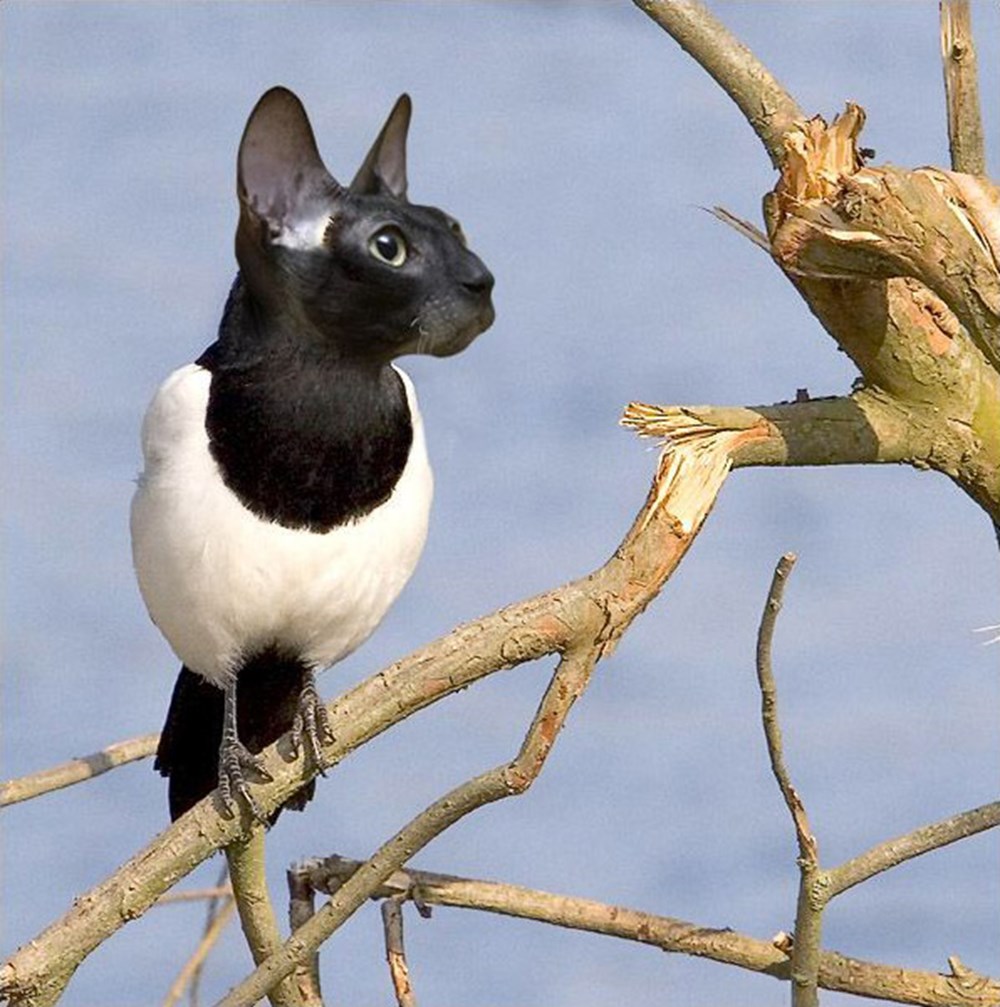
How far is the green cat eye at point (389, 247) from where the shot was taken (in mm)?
1410

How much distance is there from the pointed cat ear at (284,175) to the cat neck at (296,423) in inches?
3.1

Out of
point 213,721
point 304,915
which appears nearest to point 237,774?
point 304,915

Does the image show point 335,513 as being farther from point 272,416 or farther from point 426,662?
point 426,662

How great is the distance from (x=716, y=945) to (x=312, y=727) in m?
0.33

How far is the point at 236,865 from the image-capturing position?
1.47 metres

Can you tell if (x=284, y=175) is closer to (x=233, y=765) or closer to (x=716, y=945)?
(x=233, y=765)

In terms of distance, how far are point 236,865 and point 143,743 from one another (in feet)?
0.99

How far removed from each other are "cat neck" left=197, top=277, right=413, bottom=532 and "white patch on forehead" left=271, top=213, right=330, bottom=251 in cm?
7

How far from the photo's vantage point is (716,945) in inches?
54.9

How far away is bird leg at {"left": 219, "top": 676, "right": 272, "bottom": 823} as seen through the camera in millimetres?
1411

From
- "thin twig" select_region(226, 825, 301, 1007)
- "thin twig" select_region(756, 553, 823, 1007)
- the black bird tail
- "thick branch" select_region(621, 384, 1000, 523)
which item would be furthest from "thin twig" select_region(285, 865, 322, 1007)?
"thick branch" select_region(621, 384, 1000, 523)

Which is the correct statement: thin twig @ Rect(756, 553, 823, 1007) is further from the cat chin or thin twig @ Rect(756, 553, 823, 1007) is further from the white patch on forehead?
the white patch on forehead

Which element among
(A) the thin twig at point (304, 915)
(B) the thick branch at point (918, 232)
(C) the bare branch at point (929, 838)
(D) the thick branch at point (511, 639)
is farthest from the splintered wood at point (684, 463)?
(A) the thin twig at point (304, 915)

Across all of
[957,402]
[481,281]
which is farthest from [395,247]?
[957,402]
